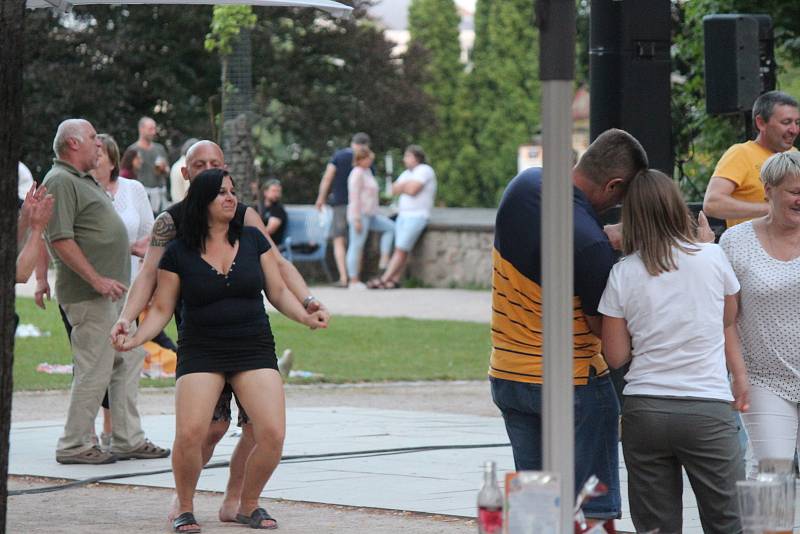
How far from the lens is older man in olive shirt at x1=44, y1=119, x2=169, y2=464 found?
9.45 meters

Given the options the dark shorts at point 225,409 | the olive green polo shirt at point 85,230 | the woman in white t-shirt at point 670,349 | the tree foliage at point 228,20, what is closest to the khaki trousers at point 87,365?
the olive green polo shirt at point 85,230

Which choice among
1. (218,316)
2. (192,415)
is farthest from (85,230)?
(192,415)

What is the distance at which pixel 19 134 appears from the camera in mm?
5734

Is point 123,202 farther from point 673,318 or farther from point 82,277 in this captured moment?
point 673,318

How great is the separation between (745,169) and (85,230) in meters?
3.88

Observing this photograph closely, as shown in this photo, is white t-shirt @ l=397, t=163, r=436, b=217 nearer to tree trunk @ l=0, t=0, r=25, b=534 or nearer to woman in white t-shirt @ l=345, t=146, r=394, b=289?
woman in white t-shirt @ l=345, t=146, r=394, b=289

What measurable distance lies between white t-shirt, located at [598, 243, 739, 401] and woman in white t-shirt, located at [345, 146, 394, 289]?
57.7 ft

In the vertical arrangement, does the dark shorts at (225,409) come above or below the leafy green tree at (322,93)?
below

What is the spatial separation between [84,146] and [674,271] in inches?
193

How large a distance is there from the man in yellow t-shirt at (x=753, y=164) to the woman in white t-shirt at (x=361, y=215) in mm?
14724

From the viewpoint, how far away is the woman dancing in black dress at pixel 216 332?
7.34 m

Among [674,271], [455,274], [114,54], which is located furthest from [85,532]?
[114,54]

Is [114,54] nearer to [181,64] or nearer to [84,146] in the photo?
[181,64]

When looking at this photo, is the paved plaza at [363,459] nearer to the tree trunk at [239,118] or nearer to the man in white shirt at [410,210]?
the tree trunk at [239,118]
